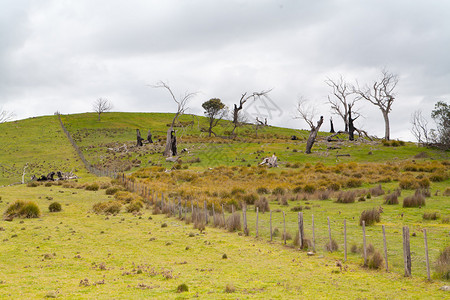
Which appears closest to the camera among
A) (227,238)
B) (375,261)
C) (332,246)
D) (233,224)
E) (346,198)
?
(375,261)

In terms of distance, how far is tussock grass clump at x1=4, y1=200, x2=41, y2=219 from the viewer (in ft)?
90.0

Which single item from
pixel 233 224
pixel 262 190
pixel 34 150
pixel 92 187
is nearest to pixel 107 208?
pixel 233 224

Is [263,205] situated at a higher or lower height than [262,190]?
lower

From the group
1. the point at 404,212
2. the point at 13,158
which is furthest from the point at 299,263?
the point at 13,158

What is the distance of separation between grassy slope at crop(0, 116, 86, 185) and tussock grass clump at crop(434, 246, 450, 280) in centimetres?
5594

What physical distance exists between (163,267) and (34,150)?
82.7 meters

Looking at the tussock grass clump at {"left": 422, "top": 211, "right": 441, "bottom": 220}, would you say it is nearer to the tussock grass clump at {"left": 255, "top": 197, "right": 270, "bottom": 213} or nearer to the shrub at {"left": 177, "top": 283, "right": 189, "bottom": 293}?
the tussock grass clump at {"left": 255, "top": 197, "right": 270, "bottom": 213}

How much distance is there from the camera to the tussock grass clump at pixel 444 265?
40.3 ft

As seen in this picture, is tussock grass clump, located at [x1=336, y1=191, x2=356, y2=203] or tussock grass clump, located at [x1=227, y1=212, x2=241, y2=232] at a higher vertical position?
tussock grass clump, located at [x1=336, y1=191, x2=356, y2=203]

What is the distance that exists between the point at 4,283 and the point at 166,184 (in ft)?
103

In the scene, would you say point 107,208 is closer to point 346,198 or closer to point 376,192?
point 346,198

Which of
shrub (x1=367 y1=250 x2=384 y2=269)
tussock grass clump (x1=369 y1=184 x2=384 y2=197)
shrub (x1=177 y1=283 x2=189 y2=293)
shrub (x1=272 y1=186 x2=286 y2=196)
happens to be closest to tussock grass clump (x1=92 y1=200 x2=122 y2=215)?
shrub (x1=272 y1=186 x2=286 y2=196)

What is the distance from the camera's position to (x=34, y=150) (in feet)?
287

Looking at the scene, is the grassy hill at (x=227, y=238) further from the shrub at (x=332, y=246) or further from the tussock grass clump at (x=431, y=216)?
the shrub at (x=332, y=246)
